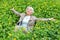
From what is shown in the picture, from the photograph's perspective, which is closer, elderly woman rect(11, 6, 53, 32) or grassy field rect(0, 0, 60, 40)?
grassy field rect(0, 0, 60, 40)

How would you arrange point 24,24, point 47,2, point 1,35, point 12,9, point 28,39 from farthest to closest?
point 47,2 < point 12,9 < point 24,24 < point 1,35 < point 28,39

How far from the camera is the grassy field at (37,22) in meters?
7.03

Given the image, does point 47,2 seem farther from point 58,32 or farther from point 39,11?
point 58,32

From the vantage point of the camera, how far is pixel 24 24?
26.2 ft

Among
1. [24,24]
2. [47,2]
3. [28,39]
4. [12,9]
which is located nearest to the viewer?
[28,39]

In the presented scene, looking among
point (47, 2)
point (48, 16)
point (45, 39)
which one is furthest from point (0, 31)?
point (47, 2)

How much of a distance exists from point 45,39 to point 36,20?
1263mm

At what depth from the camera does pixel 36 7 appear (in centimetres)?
886

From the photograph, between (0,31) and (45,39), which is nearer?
(45,39)

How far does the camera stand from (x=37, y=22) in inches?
312

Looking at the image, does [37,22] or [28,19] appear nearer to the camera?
[37,22]

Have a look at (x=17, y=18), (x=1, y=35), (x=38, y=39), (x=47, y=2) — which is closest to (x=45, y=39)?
(x=38, y=39)

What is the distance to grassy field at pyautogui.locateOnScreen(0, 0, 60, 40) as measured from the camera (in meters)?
7.03

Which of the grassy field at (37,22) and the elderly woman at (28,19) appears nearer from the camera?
the grassy field at (37,22)
